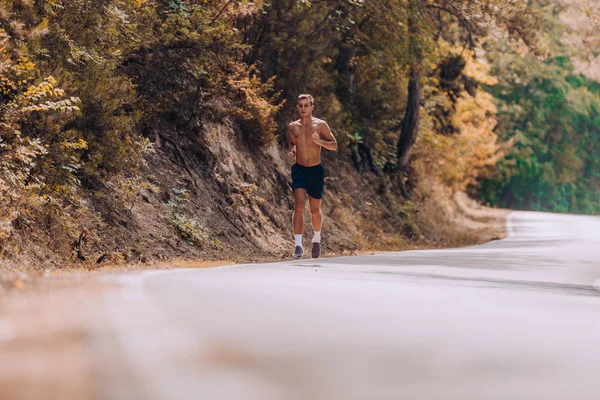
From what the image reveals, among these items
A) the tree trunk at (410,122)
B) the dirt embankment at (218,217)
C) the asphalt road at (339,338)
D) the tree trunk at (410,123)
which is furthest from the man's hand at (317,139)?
the tree trunk at (410,123)

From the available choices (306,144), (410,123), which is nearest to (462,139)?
(410,123)

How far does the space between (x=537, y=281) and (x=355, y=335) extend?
685cm

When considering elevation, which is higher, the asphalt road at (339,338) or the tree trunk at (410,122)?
the tree trunk at (410,122)

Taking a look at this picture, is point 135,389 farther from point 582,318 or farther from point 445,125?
point 445,125

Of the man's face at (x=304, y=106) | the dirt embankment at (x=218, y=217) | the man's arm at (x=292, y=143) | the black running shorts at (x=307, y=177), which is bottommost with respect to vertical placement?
the dirt embankment at (x=218, y=217)

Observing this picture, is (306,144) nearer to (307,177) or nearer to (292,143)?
(292,143)

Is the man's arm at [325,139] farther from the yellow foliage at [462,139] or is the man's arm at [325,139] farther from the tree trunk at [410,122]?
the yellow foliage at [462,139]

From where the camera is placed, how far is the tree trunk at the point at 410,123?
33.5 meters

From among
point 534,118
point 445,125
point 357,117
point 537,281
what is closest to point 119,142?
point 537,281

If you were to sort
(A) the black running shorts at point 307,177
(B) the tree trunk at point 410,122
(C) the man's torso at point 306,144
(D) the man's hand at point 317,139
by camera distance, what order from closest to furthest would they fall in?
(D) the man's hand at point 317,139
(C) the man's torso at point 306,144
(A) the black running shorts at point 307,177
(B) the tree trunk at point 410,122

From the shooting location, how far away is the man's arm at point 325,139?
16.1 metres

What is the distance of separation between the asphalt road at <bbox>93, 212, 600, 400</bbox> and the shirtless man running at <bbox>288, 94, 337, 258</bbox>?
14.2 ft

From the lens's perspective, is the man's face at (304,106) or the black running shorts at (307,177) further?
the black running shorts at (307,177)

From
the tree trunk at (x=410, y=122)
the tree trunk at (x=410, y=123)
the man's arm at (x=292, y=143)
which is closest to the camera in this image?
the man's arm at (x=292, y=143)
